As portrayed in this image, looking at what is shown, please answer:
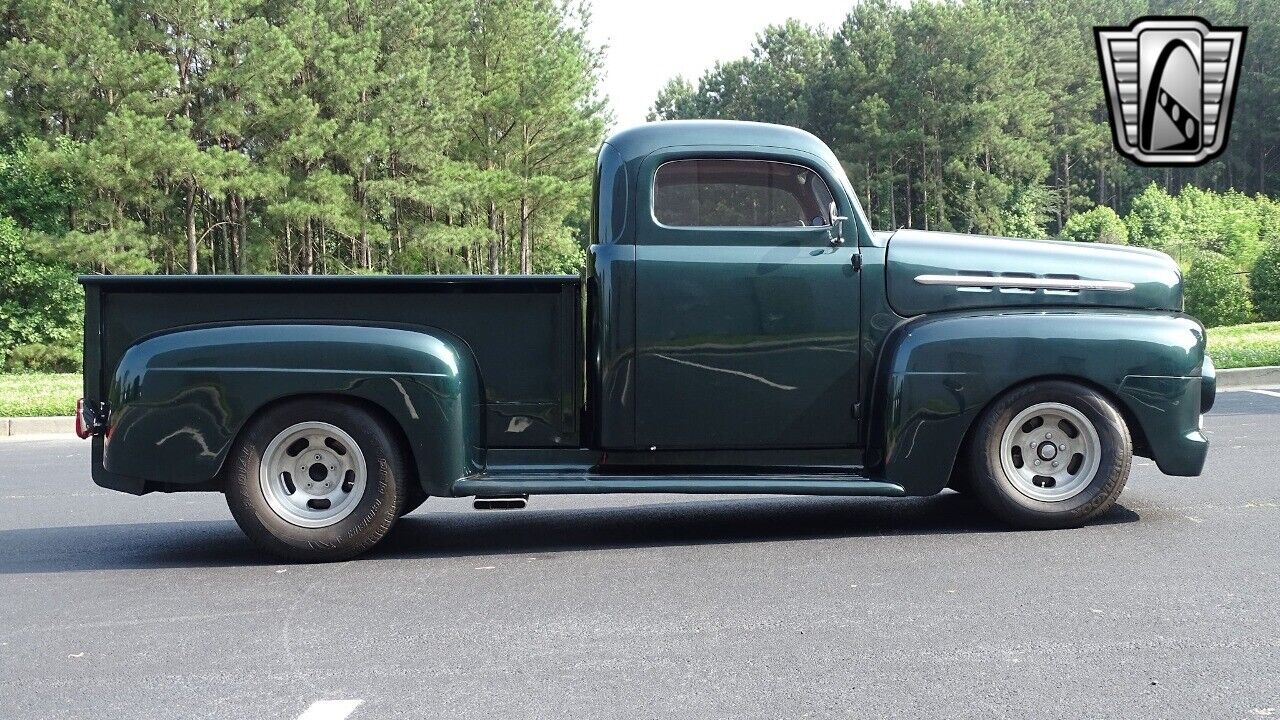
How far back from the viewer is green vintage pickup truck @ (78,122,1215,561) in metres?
6.20

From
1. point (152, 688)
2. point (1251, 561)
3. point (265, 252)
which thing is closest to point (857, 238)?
point (1251, 561)

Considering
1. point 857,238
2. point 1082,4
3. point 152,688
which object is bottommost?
point 152,688

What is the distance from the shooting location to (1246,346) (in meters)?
20.1

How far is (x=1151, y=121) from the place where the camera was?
21.5m

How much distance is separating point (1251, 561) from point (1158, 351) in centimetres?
121

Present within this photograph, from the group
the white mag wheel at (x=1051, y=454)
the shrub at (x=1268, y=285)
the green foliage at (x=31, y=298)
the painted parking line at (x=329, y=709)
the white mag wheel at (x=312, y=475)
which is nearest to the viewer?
the painted parking line at (x=329, y=709)

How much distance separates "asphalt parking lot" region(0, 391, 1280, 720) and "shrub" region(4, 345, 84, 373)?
26.1 metres

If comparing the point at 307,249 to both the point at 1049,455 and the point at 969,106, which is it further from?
the point at 969,106

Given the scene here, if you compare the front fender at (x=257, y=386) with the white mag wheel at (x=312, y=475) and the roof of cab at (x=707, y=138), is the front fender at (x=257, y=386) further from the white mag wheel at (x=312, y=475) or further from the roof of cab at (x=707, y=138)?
the roof of cab at (x=707, y=138)

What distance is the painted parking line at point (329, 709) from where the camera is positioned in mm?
3875

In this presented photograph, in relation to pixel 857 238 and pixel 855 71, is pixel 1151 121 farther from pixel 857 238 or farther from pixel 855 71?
pixel 855 71

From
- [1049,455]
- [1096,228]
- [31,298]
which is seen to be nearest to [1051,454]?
[1049,455]

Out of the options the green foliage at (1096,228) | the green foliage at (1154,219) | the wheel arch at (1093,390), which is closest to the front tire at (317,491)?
the wheel arch at (1093,390)

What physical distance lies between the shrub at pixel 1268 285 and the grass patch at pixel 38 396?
24.4 meters
